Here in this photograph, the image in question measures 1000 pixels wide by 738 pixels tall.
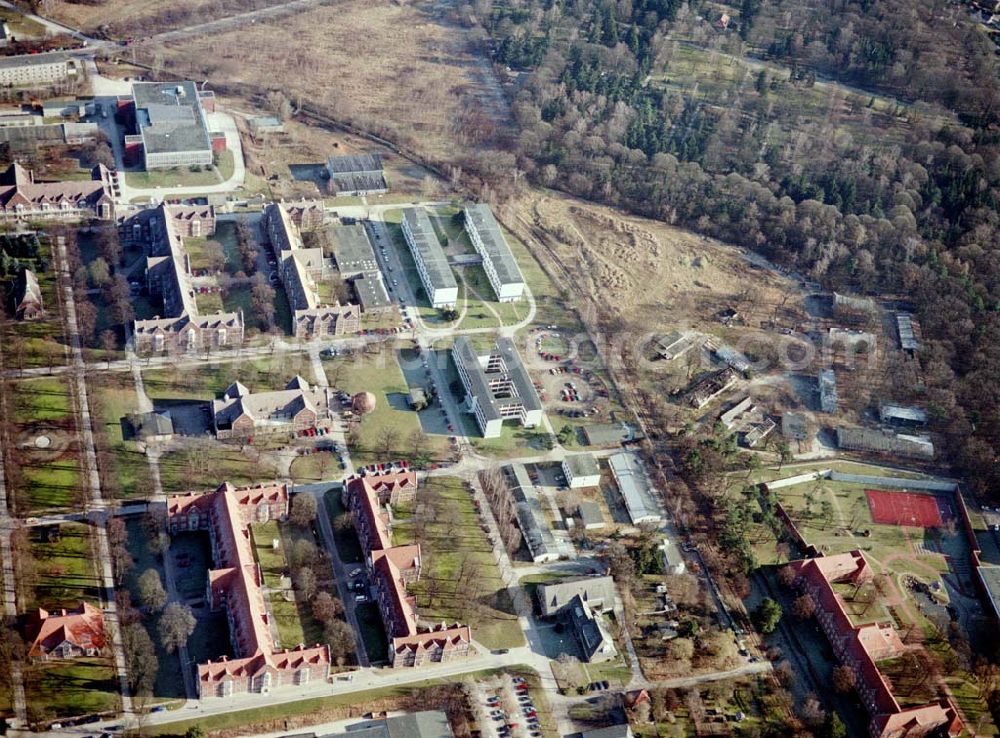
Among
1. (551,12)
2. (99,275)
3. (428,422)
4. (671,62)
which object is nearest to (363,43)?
(551,12)

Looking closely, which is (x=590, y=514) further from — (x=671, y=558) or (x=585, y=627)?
Answer: (x=585, y=627)

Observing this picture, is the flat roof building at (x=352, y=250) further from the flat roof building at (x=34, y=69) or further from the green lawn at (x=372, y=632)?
the flat roof building at (x=34, y=69)

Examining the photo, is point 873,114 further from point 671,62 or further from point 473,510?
point 473,510

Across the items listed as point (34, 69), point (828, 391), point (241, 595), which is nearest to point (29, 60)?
point (34, 69)

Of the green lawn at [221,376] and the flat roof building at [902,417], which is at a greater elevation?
the green lawn at [221,376]

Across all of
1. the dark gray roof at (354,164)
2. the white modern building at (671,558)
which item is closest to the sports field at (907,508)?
the white modern building at (671,558)

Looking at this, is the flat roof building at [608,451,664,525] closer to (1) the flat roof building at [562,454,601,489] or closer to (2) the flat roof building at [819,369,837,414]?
(1) the flat roof building at [562,454,601,489]
